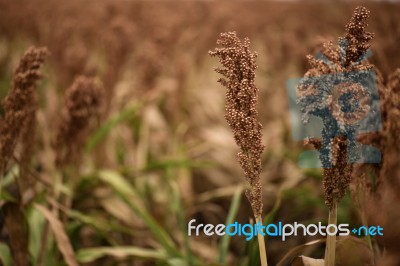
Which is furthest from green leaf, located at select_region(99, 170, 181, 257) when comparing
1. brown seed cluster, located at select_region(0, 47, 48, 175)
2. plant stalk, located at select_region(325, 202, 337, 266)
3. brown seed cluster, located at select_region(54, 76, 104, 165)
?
plant stalk, located at select_region(325, 202, 337, 266)

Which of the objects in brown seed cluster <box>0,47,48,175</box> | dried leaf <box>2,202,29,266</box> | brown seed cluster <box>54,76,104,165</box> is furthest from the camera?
brown seed cluster <box>54,76,104,165</box>

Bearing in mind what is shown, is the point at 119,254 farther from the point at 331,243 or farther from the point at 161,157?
the point at 161,157

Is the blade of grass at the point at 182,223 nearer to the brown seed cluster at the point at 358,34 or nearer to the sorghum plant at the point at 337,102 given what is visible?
the sorghum plant at the point at 337,102

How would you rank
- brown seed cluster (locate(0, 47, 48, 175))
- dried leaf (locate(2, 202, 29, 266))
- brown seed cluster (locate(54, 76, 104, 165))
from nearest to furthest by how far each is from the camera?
1. brown seed cluster (locate(0, 47, 48, 175))
2. dried leaf (locate(2, 202, 29, 266))
3. brown seed cluster (locate(54, 76, 104, 165))

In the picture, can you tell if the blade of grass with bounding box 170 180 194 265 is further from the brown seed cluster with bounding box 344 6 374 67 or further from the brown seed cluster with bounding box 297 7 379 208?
the brown seed cluster with bounding box 344 6 374 67

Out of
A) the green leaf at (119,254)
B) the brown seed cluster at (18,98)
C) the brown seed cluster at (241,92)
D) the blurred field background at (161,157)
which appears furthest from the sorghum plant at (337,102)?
the green leaf at (119,254)

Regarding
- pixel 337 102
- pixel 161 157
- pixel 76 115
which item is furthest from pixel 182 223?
pixel 337 102

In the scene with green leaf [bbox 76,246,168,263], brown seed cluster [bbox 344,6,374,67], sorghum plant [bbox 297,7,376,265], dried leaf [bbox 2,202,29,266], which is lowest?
green leaf [bbox 76,246,168,263]
